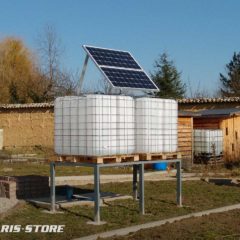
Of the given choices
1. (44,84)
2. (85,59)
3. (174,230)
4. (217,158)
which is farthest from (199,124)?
(44,84)

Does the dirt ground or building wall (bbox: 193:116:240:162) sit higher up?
building wall (bbox: 193:116:240:162)

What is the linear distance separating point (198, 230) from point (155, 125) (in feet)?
10.5

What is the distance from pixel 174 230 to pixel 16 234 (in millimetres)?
2887

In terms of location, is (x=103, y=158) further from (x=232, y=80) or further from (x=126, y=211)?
(x=232, y=80)

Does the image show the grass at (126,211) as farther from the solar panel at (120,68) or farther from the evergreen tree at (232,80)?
the evergreen tree at (232,80)

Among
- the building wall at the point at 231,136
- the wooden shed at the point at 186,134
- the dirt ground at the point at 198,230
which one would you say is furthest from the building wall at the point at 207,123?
the dirt ground at the point at 198,230

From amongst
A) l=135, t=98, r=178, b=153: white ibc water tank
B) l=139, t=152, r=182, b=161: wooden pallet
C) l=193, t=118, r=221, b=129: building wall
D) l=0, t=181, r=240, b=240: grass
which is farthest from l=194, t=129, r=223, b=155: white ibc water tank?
l=135, t=98, r=178, b=153: white ibc water tank

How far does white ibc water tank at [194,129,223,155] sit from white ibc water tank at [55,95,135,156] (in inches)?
516

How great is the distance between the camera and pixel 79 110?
37.4 ft

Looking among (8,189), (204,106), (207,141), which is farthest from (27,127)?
(8,189)

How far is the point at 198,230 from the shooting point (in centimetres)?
977

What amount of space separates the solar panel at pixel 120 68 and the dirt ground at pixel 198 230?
3.56m

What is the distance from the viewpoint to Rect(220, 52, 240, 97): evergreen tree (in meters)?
54.8

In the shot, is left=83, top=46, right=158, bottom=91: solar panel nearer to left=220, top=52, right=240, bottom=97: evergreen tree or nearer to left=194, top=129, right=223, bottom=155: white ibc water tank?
left=194, top=129, right=223, bottom=155: white ibc water tank
